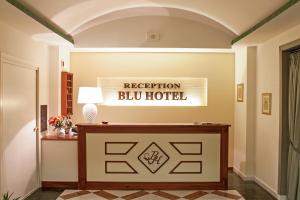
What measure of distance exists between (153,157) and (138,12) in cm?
259

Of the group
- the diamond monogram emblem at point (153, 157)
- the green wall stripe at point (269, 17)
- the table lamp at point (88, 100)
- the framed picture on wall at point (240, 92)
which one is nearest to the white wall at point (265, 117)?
the framed picture on wall at point (240, 92)

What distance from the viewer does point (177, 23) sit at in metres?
5.99

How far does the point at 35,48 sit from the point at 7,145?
5.56 feet

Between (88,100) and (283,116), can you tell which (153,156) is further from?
(283,116)

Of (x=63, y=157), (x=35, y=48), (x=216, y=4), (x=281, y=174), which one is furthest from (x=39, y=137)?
(x=281, y=174)

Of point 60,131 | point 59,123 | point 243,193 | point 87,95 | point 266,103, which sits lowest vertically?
point 243,193

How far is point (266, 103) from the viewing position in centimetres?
521

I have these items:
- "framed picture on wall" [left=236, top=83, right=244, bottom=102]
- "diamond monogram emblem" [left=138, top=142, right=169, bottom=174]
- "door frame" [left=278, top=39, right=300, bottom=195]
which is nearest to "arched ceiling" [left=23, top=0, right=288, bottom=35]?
"door frame" [left=278, top=39, right=300, bottom=195]

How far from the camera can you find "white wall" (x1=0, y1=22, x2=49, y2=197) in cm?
411

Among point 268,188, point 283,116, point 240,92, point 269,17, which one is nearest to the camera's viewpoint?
point 269,17

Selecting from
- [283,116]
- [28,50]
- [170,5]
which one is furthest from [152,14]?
[283,116]

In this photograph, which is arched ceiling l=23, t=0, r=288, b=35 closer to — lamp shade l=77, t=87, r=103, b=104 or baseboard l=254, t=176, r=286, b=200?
lamp shade l=77, t=87, r=103, b=104

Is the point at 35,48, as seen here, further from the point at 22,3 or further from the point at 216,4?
the point at 216,4

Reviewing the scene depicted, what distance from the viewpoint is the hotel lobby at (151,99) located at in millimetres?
4364
